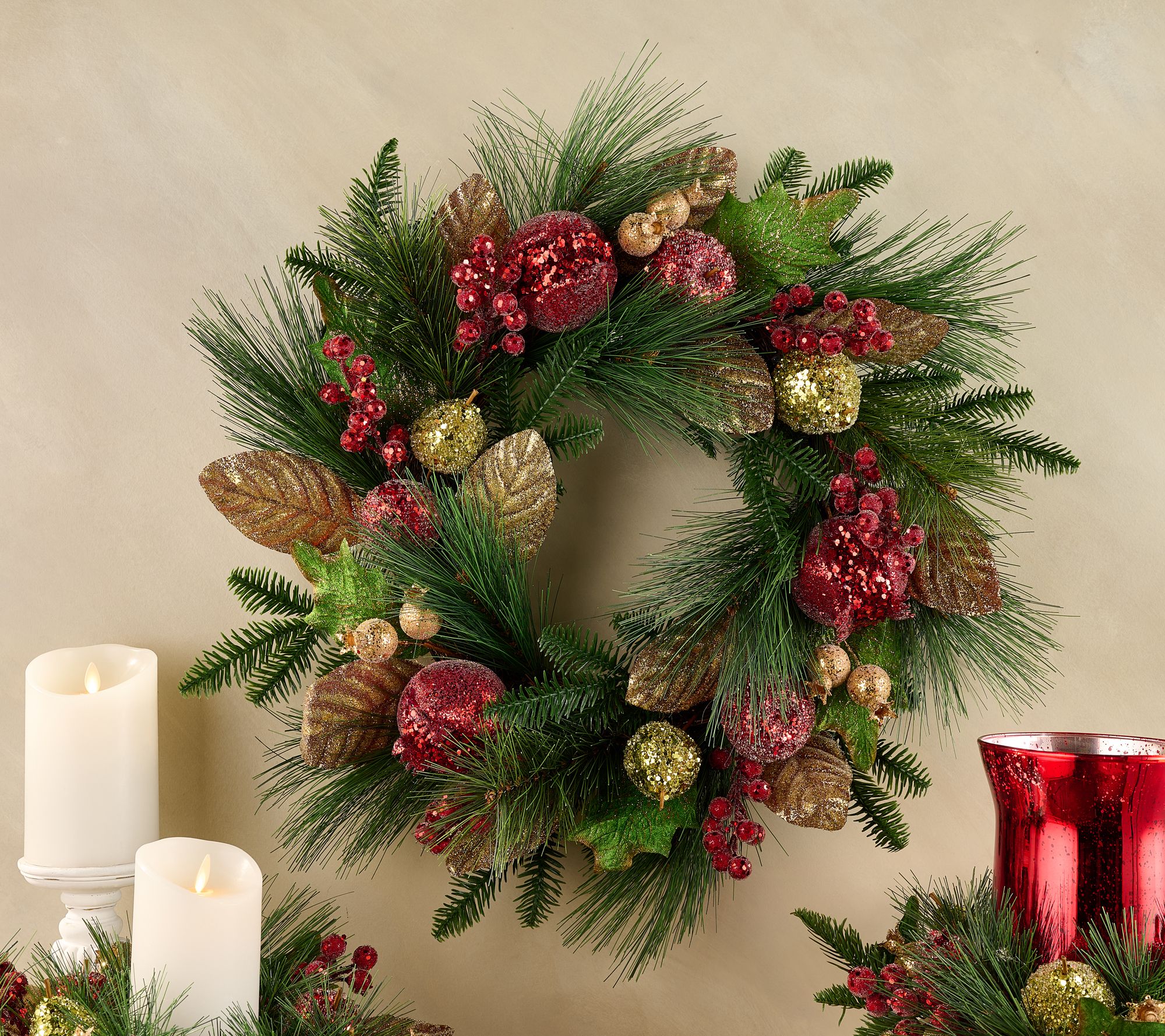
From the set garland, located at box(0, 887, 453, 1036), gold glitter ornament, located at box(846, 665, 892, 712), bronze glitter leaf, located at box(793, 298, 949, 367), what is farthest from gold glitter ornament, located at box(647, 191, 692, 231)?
garland, located at box(0, 887, 453, 1036)

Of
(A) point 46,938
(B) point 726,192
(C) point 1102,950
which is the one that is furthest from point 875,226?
(A) point 46,938

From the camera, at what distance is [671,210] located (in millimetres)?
625

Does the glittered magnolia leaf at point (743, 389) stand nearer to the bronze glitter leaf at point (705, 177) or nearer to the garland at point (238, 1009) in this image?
the bronze glitter leaf at point (705, 177)

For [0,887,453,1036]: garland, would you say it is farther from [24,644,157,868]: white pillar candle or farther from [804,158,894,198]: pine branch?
[804,158,894,198]: pine branch

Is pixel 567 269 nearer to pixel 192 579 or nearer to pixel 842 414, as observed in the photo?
pixel 842 414

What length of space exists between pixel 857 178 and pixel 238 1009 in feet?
2.27

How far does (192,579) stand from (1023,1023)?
26.2 inches

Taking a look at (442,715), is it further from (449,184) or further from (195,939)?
(449,184)

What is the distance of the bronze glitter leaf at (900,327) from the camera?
626 mm

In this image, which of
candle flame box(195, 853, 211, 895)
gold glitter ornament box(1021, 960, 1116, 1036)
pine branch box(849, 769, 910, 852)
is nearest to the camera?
gold glitter ornament box(1021, 960, 1116, 1036)

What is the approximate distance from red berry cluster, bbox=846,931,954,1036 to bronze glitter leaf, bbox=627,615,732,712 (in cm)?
19

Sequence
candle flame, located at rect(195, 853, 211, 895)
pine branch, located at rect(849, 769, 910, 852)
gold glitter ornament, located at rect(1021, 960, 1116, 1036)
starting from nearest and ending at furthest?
gold glitter ornament, located at rect(1021, 960, 1116, 1036)
candle flame, located at rect(195, 853, 211, 895)
pine branch, located at rect(849, 769, 910, 852)

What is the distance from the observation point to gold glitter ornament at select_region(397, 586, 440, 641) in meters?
0.60

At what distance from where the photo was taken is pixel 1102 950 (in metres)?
0.47
